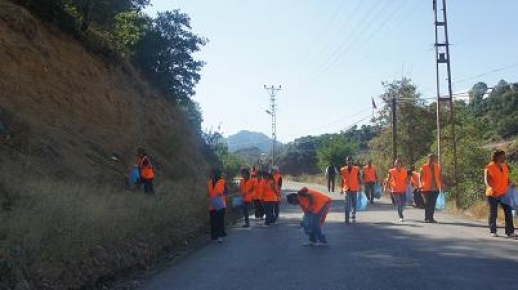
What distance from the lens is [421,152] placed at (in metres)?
42.1

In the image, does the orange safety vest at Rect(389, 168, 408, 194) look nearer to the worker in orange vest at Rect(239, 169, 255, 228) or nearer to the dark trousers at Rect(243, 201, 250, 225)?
the worker in orange vest at Rect(239, 169, 255, 228)

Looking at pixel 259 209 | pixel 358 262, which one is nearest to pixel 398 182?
pixel 259 209

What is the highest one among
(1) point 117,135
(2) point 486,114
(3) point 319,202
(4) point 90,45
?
(2) point 486,114

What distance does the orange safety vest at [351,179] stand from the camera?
650 inches

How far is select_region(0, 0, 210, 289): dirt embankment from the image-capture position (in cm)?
895

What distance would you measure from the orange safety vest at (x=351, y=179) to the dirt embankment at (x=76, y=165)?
4.03 m

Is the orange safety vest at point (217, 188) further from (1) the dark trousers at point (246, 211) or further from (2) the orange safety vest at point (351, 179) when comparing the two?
(2) the orange safety vest at point (351, 179)

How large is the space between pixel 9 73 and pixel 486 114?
228 feet

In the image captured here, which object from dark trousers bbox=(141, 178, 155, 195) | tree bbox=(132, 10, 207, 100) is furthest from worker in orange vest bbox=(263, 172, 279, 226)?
tree bbox=(132, 10, 207, 100)

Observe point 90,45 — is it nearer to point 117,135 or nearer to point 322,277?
point 117,135

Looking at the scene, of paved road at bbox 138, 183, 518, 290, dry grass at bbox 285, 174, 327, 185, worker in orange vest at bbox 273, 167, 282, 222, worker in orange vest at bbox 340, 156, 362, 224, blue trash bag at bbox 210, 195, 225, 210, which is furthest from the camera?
dry grass at bbox 285, 174, 327, 185

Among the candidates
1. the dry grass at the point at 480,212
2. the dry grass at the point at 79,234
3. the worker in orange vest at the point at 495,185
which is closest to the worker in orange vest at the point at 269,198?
the dry grass at the point at 79,234

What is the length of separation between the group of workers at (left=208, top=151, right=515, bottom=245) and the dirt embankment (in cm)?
134

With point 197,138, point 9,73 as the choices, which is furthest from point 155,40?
point 9,73
